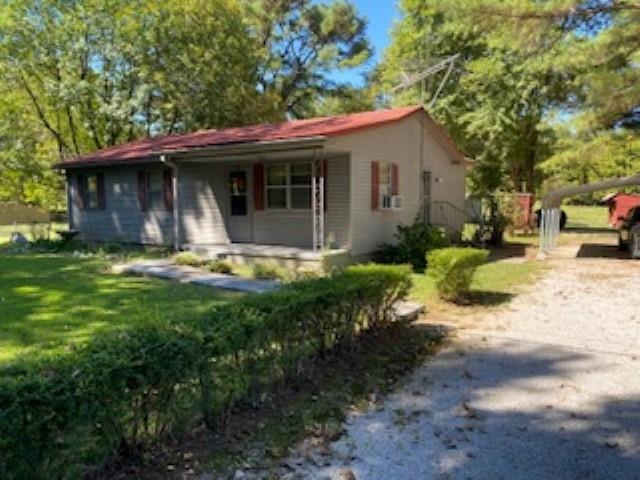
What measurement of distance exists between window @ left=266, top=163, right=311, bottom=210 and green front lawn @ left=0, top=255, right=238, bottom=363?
4211mm

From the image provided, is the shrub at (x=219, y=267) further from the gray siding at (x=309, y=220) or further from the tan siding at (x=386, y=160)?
the tan siding at (x=386, y=160)

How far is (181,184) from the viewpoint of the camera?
14164 mm

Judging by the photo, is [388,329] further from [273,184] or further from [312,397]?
[273,184]

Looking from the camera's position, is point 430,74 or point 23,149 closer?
point 430,74

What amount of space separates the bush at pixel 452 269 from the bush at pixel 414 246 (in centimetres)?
370

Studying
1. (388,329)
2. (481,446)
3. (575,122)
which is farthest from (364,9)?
(481,446)

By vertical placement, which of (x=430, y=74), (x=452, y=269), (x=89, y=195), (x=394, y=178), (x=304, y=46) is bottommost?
(x=452, y=269)

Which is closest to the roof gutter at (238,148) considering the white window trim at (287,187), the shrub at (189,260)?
the white window trim at (287,187)

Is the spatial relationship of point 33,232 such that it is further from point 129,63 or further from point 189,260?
point 129,63

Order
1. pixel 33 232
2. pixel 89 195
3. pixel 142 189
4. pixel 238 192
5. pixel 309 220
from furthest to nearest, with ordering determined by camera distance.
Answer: pixel 89 195 → pixel 33 232 → pixel 142 189 → pixel 238 192 → pixel 309 220

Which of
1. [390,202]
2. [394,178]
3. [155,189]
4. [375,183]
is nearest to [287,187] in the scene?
[375,183]

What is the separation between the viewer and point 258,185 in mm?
13102

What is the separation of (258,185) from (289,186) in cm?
92

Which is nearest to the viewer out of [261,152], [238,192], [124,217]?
[261,152]
